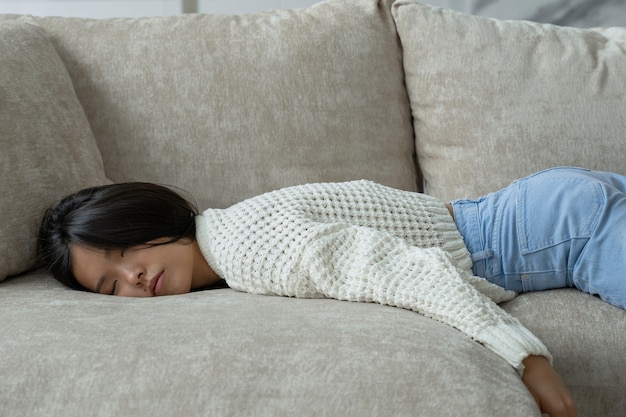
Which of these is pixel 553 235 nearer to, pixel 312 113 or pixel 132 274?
pixel 312 113

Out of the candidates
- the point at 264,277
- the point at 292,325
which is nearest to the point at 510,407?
the point at 292,325

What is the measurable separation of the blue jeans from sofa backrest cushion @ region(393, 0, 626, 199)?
0.84 ft

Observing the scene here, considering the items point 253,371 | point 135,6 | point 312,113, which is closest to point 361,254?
point 253,371

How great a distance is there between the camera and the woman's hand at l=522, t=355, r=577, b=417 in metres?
1.14

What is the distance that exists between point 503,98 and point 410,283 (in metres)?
0.78

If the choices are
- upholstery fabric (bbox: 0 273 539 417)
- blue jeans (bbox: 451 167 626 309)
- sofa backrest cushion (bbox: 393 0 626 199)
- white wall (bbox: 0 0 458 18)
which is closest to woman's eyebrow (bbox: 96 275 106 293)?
upholstery fabric (bbox: 0 273 539 417)

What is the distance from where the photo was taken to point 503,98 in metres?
1.91

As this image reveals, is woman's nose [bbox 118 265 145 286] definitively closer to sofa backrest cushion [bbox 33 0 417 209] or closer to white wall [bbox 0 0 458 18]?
sofa backrest cushion [bbox 33 0 417 209]

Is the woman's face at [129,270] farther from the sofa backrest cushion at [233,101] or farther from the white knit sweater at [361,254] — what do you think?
the sofa backrest cushion at [233,101]

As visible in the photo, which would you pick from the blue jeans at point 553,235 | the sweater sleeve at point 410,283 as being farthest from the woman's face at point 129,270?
A: the blue jeans at point 553,235

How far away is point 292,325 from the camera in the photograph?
1161mm

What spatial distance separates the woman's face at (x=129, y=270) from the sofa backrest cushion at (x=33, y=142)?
0.11 m

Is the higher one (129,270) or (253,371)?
(253,371)

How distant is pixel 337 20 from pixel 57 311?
106 centimetres
